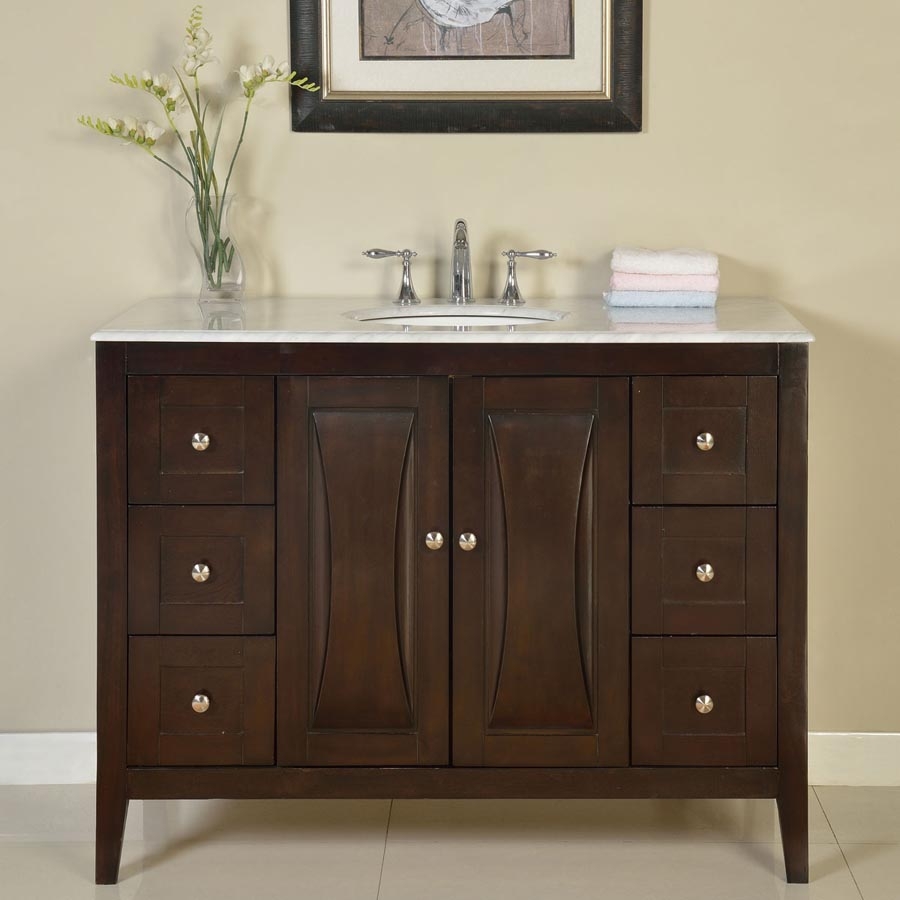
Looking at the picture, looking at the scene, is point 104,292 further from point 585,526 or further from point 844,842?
point 844,842

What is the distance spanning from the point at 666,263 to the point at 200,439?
84 cm

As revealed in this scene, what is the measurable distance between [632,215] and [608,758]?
3.21ft

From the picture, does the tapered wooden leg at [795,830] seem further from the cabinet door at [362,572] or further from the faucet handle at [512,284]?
the faucet handle at [512,284]

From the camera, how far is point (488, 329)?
81.8 inches

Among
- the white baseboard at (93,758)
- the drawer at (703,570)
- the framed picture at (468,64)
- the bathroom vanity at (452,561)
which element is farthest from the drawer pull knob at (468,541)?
the white baseboard at (93,758)

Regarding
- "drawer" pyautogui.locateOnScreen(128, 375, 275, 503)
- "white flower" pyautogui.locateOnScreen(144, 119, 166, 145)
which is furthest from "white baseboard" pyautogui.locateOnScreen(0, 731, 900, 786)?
"white flower" pyautogui.locateOnScreen(144, 119, 166, 145)

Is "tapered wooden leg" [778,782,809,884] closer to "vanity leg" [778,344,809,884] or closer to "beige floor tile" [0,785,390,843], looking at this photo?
"vanity leg" [778,344,809,884]

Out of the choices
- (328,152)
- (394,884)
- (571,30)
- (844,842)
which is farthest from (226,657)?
(571,30)

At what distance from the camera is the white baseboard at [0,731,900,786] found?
2566mm

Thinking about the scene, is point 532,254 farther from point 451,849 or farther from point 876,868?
point 876,868

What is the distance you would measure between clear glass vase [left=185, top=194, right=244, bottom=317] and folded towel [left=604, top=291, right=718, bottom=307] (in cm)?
68

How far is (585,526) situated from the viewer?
211cm

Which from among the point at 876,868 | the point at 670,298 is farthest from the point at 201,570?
the point at 876,868

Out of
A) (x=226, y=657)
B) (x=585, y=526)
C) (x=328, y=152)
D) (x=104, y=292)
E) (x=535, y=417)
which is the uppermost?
(x=328, y=152)
